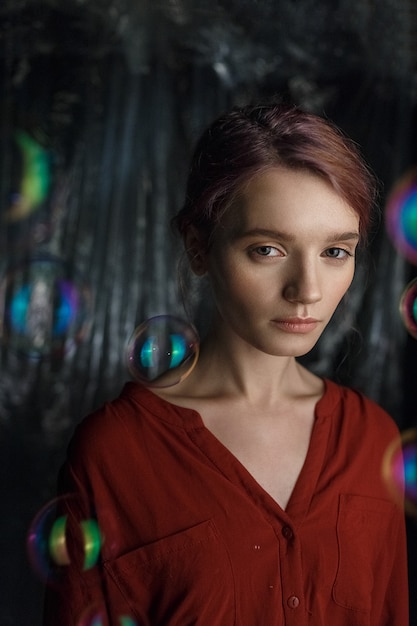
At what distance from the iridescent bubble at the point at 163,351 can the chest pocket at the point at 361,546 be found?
278 mm

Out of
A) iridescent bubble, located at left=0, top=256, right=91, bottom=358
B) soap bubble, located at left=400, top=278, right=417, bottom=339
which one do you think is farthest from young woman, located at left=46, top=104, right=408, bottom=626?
iridescent bubble, located at left=0, top=256, right=91, bottom=358

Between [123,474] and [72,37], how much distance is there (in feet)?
5.50

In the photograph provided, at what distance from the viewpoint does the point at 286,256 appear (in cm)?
98

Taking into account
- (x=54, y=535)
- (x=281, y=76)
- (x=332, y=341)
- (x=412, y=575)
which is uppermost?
(x=281, y=76)

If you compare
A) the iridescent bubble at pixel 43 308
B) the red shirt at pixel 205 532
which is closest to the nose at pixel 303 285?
the red shirt at pixel 205 532

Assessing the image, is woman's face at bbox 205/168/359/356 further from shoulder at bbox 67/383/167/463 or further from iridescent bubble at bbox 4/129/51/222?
iridescent bubble at bbox 4/129/51/222

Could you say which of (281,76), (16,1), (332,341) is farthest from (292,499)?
(16,1)

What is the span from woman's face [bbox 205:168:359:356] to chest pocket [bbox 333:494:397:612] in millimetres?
235

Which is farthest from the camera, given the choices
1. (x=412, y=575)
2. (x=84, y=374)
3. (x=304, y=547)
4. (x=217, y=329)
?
(x=84, y=374)

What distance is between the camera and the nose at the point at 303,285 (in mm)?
959

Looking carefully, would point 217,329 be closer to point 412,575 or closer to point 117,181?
point 412,575

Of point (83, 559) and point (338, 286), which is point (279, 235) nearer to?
point (338, 286)

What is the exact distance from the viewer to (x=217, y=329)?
3.72 ft

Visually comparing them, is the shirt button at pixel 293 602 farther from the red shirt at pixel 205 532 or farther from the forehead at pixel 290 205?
the forehead at pixel 290 205
